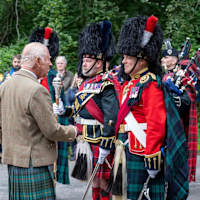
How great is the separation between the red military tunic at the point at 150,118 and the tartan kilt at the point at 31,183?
0.80 m

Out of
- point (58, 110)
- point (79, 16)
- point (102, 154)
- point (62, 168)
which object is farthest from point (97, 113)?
point (79, 16)

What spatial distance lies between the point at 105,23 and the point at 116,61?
20.7 ft

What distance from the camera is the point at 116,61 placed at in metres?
10.9

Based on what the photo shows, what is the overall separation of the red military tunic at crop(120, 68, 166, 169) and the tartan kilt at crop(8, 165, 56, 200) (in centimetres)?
80

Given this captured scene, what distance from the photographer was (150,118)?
11.5ft

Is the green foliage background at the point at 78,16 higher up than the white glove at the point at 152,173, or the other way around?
the green foliage background at the point at 78,16

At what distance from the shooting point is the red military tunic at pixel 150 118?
3494mm

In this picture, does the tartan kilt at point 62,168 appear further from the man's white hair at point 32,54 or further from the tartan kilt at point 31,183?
the man's white hair at point 32,54

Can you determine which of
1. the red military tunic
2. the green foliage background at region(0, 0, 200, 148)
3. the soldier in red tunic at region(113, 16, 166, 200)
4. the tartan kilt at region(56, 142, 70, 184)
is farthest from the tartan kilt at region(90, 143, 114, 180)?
the green foliage background at region(0, 0, 200, 148)

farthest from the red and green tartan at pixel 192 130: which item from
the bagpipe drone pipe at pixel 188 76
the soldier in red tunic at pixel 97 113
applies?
the soldier in red tunic at pixel 97 113

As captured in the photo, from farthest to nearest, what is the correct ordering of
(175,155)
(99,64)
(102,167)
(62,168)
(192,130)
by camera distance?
1. (62,168)
2. (192,130)
3. (99,64)
4. (102,167)
5. (175,155)

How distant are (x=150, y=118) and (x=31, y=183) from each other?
1105 millimetres

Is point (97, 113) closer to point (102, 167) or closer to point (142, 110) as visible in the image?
point (102, 167)

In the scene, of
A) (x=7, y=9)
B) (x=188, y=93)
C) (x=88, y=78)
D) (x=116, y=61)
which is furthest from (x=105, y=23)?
(x=7, y=9)
